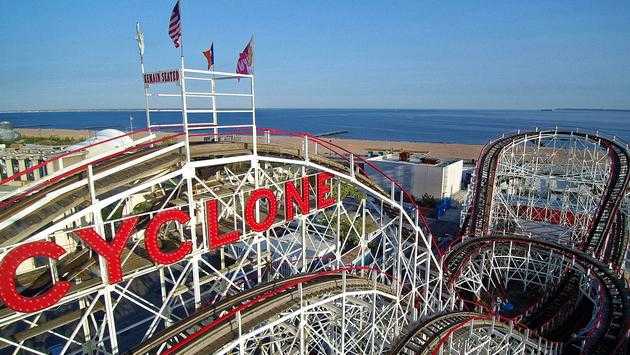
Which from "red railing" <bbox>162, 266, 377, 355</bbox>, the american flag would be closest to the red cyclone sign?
"red railing" <bbox>162, 266, 377, 355</bbox>

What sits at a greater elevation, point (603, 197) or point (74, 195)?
point (74, 195)

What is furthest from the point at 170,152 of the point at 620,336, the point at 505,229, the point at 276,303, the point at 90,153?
the point at 505,229

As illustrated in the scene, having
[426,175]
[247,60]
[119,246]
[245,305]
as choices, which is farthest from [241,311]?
[426,175]

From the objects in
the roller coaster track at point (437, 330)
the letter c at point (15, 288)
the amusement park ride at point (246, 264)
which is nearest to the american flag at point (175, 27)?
the amusement park ride at point (246, 264)

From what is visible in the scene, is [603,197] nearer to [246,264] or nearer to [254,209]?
[246,264]

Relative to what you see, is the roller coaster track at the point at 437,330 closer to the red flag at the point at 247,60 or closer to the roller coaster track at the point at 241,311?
the roller coaster track at the point at 241,311

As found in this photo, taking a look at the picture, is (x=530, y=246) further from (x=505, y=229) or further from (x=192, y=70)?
(x=192, y=70)

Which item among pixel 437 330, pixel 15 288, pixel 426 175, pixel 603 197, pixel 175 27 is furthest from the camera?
pixel 426 175
